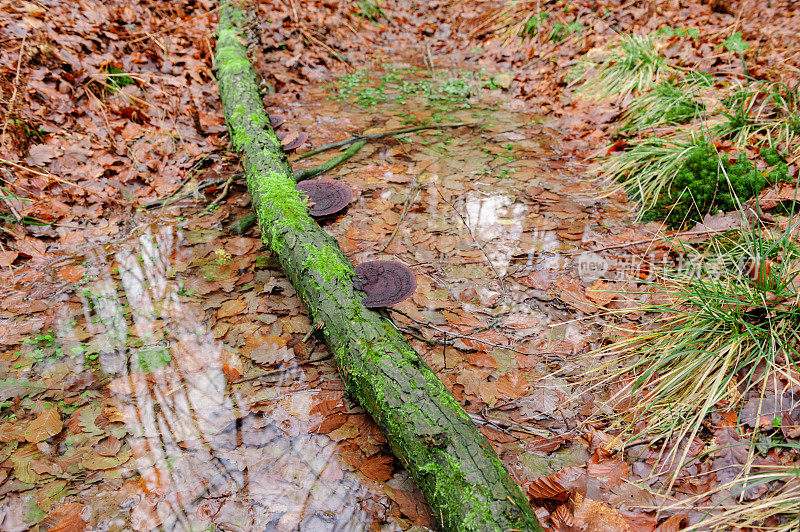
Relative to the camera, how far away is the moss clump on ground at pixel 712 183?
3059 mm

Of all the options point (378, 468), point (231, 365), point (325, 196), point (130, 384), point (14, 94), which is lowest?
point (378, 468)

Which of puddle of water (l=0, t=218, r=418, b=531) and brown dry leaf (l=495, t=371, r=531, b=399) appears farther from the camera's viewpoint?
brown dry leaf (l=495, t=371, r=531, b=399)

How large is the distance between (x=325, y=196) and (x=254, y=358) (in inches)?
58.0

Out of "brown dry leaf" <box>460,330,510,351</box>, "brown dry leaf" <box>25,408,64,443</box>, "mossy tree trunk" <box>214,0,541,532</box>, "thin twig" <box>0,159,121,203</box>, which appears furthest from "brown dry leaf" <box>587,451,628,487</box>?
"thin twig" <box>0,159,121,203</box>

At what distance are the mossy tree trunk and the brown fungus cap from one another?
0.74ft

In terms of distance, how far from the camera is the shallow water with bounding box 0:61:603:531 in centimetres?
197

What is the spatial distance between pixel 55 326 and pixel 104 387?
26.9 inches

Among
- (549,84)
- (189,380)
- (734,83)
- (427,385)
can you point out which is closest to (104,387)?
(189,380)

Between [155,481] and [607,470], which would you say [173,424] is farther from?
[607,470]

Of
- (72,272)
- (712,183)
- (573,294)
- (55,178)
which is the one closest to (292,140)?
(55,178)

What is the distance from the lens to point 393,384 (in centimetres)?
202

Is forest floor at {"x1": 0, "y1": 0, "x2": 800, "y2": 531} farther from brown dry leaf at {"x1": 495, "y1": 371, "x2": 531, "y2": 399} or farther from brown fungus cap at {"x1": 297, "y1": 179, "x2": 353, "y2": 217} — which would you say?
brown fungus cap at {"x1": 297, "y1": 179, "x2": 353, "y2": 217}

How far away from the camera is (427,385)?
6.62ft

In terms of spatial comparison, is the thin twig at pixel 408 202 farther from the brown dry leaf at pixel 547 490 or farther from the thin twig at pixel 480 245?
the brown dry leaf at pixel 547 490
